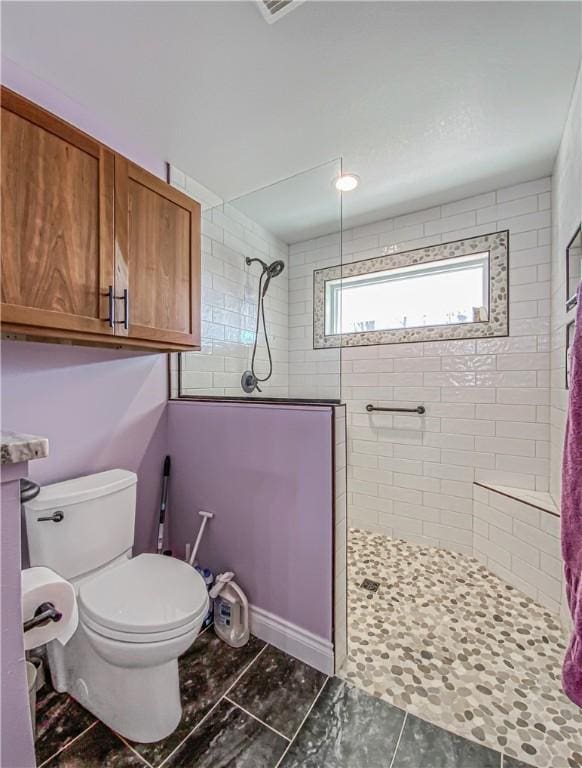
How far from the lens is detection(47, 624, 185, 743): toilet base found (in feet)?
3.70

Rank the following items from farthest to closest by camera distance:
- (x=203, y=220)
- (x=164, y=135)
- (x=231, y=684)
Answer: (x=203, y=220), (x=164, y=135), (x=231, y=684)

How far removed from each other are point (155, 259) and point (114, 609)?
134 cm

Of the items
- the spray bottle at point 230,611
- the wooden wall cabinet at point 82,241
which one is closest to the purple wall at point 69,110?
the wooden wall cabinet at point 82,241

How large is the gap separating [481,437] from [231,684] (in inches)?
77.1

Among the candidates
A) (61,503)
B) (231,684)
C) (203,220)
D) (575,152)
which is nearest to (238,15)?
(203,220)

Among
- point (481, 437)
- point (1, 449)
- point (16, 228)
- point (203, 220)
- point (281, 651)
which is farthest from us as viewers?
point (481, 437)

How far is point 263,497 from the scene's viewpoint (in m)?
1.57

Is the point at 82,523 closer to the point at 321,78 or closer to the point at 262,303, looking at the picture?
the point at 262,303

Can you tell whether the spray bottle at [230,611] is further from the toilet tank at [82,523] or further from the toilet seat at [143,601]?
the toilet tank at [82,523]

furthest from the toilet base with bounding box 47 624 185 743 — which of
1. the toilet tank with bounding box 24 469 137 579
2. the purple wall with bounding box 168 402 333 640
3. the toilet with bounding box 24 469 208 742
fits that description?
the purple wall with bounding box 168 402 333 640

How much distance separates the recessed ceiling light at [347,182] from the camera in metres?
2.04

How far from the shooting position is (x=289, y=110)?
1.57m

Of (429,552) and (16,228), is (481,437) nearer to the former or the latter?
(429,552)

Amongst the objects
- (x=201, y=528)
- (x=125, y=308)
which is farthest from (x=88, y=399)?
(x=201, y=528)
